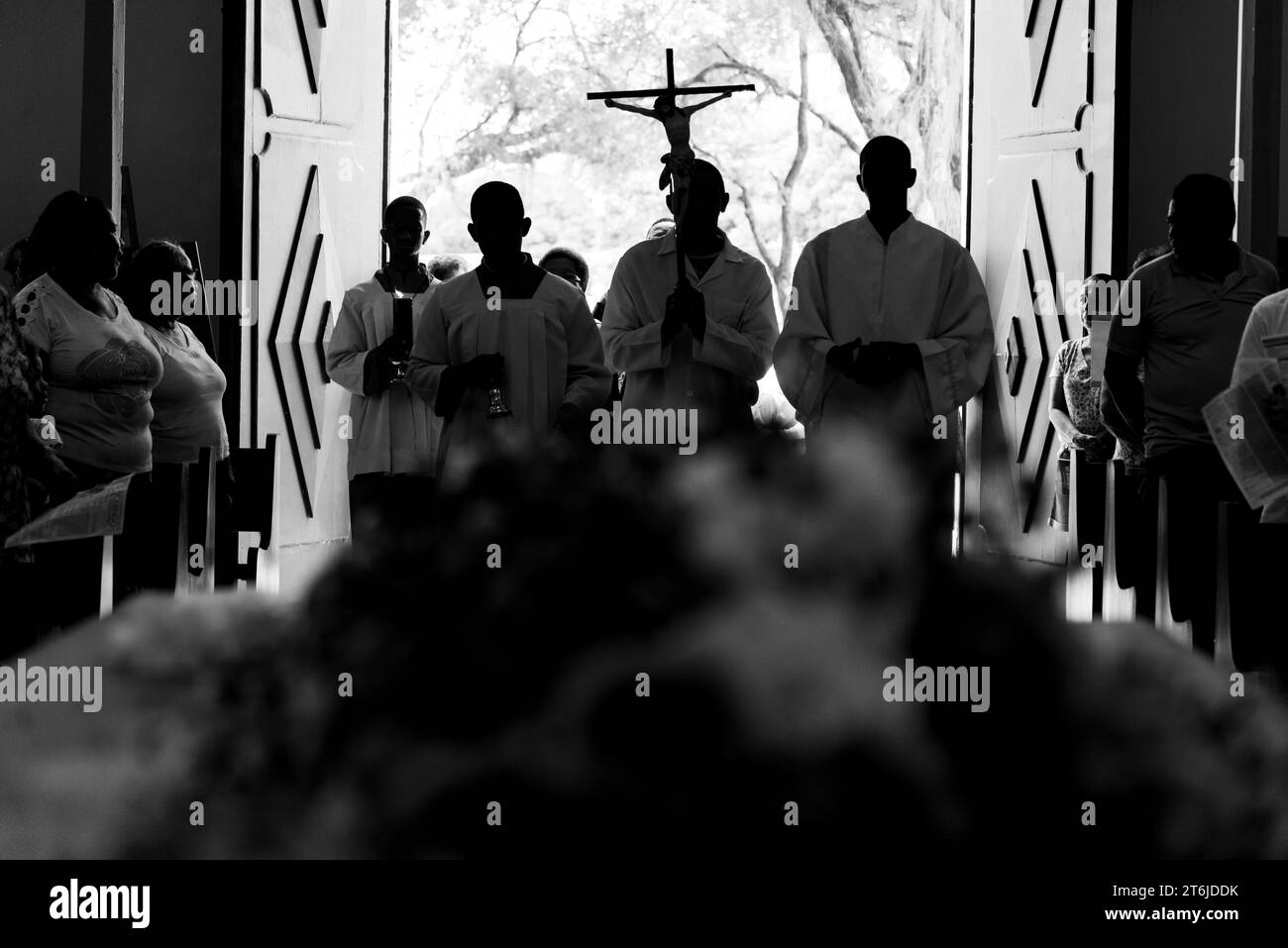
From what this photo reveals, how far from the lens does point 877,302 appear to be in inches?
168

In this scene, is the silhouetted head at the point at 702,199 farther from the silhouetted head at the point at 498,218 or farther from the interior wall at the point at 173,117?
the interior wall at the point at 173,117

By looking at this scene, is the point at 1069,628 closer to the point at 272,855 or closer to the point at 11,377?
the point at 272,855

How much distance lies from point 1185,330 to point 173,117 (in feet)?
16.7

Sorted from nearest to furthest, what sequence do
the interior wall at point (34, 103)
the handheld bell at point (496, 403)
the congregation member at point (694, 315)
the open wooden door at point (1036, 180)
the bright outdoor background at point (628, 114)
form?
the handheld bell at point (496, 403), the congregation member at point (694, 315), the open wooden door at point (1036, 180), the interior wall at point (34, 103), the bright outdoor background at point (628, 114)

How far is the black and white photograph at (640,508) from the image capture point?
91 centimetres

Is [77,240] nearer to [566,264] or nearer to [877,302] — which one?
[877,302]

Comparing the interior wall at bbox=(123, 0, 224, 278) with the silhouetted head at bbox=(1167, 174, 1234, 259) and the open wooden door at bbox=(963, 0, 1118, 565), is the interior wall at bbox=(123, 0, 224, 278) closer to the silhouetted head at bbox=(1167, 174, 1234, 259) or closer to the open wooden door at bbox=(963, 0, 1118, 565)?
A: the open wooden door at bbox=(963, 0, 1118, 565)

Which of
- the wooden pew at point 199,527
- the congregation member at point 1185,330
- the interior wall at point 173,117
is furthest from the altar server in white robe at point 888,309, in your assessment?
the interior wall at point 173,117

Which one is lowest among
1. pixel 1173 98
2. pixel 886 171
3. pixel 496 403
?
pixel 496 403

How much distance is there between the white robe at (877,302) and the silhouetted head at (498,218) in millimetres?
821

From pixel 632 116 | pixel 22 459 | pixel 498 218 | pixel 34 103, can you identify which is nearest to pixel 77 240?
pixel 22 459

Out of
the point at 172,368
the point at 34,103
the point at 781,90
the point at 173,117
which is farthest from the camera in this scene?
the point at 781,90

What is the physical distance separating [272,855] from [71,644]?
1.98 ft

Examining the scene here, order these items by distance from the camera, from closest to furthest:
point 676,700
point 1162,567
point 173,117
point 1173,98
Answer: point 676,700 < point 1162,567 < point 1173,98 < point 173,117
